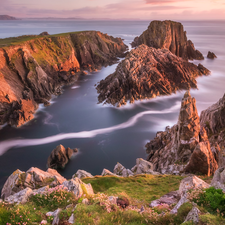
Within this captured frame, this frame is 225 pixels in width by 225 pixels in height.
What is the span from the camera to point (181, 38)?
100m

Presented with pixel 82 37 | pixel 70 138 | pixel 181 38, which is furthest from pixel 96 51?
pixel 70 138

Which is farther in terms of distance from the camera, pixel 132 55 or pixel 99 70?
pixel 99 70

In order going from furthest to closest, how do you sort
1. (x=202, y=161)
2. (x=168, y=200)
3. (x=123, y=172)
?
(x=123, y=172) → (x=202, y=161) → (x=168, y=200)

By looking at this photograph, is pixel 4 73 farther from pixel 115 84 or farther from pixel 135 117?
pixel 135 117

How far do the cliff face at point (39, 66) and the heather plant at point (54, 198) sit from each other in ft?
119

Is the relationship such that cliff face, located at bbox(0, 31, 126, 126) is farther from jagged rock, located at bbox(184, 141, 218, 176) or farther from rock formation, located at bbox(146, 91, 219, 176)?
jagged rock, located at bbox(184, 141, 218, 176)

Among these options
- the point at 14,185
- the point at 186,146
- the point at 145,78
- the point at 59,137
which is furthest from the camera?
the point at 145,78

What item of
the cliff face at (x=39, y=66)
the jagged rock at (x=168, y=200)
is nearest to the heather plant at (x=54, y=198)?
the jagged rock at (x=168, y=200)

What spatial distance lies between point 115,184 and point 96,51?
93206 mm

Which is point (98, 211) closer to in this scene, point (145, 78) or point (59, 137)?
point (59, 137)

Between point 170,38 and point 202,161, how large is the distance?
92.8m

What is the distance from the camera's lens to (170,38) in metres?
95.1

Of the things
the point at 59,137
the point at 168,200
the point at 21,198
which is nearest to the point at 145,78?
the point at 59,137

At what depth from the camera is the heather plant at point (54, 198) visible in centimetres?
1020
